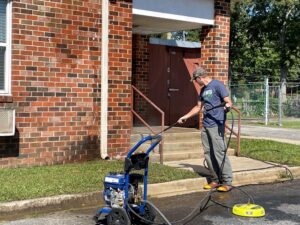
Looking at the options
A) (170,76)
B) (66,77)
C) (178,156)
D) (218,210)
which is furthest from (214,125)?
(170,76)

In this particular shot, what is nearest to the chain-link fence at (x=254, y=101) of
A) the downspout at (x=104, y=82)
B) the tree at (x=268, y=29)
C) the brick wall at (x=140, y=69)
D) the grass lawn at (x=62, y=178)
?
the tree at (x=268, y=29)

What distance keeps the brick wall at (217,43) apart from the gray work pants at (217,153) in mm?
3928

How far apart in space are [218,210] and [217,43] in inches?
226

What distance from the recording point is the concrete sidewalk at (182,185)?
6105mm

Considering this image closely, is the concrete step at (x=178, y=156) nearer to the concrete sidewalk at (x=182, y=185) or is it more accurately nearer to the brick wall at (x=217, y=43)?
the concrete sidewalk at (x=182, y=185)

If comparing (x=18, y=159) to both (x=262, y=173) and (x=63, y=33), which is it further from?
(x=262, y=173)

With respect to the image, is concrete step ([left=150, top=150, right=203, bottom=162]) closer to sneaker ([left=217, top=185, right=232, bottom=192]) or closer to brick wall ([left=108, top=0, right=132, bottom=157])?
brick wall ([left=108, top=0, right=132, bottom=157])

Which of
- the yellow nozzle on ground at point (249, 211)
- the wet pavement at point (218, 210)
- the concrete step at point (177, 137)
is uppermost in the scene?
the concrete step at point (177, 137)

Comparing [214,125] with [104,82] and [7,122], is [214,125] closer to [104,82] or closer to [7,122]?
[104,82]

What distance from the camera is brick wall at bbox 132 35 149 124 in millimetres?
12867

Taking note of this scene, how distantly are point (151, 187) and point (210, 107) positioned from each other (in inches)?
62.0

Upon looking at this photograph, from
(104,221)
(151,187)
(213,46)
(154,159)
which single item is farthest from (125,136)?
(104,221)

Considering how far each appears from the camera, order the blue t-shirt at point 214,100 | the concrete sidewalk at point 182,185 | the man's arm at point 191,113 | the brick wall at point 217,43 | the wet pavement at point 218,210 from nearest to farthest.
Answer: the wet pavement at point 218,210
the concrete sidewalk at point 182,185
the man's arm at point 191,113
the blue t-shirt at point 214,100
the brick wall at point 217,43

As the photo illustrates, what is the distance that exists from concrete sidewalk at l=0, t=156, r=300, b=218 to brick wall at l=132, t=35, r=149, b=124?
3160 millimetres
